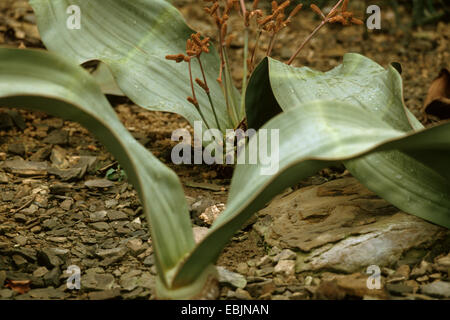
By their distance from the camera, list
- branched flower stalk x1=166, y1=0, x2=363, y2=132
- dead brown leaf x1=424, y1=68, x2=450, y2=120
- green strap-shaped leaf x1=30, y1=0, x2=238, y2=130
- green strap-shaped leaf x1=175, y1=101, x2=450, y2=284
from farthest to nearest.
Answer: dead brown leaf x1=424, y1=68, x2=450, y2=120 < green strap-shaped leaf x1=30, y1=0, x2=238, y2=130 < branched flower stalk x1=166, y1=0, x2=363, y2=132 < green strap-shaped leaf x1=175, y1=101, x2=450, y2=284

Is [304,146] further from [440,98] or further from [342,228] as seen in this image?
[440,98]

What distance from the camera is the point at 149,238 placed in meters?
1.28

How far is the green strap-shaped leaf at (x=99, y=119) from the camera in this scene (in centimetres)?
88

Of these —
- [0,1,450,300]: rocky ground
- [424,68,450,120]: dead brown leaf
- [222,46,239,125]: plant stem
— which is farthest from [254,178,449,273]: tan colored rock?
[424,68,450,120]: dead brown leaf

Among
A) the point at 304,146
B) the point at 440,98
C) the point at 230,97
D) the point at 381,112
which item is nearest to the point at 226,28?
the point at 230,97

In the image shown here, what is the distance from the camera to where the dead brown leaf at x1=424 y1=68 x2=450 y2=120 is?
1619 millimetres

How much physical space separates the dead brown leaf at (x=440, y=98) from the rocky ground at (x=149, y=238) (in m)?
0.37

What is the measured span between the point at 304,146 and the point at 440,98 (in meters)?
0.90

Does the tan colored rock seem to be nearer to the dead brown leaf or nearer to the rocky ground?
the rocky ground

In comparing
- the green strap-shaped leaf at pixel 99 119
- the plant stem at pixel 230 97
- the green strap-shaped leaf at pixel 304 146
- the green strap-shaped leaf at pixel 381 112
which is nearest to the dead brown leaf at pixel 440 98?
the green strap-shaped leaf at pixel 381 112

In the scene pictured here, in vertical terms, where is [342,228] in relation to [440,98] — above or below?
below

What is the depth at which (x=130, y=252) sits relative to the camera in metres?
1.22

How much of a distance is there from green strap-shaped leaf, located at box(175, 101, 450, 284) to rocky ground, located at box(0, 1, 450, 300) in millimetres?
187
